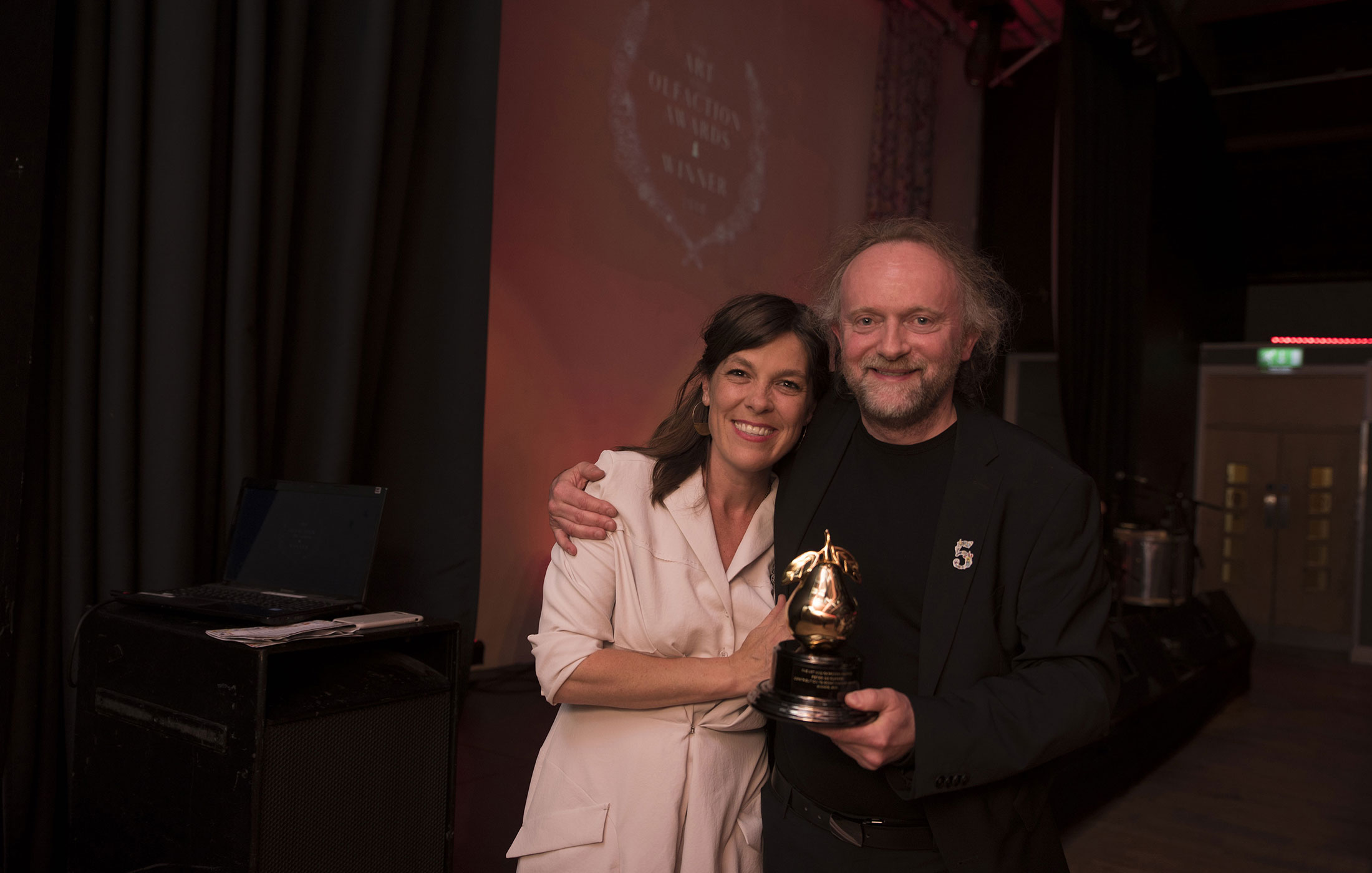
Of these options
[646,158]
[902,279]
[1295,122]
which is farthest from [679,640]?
[1295,122]

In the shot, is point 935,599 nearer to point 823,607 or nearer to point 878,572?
point 878,572

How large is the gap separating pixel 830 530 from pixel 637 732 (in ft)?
1.40

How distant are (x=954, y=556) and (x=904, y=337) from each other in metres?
0.33

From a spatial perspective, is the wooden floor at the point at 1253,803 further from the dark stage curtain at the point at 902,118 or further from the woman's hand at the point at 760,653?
the dark stage curtain at the point at 902,118

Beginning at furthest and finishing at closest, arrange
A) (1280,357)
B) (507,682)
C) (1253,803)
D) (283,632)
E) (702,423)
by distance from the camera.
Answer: (1280,357) → (1253,803) → (507,682) → (702,423) → (283,632)

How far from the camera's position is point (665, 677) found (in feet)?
4.71

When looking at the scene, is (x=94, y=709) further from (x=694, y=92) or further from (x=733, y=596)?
(x=694, y=92)

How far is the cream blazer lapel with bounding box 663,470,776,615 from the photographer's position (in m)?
1.57

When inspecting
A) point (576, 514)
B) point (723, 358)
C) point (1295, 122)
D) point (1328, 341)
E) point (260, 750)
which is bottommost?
point (260, 750)

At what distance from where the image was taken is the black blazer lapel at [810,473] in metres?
1.55

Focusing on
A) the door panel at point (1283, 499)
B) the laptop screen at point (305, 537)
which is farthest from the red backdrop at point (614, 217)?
the door panel at point (1283, 499)

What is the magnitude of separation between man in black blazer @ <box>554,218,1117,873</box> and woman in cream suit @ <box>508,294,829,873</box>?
2.5 inches

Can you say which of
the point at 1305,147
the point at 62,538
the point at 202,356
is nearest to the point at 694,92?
the point at 202,356

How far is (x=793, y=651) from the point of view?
4.16ft
